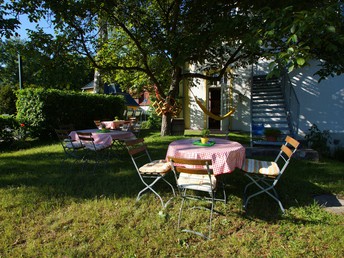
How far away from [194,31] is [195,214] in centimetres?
573

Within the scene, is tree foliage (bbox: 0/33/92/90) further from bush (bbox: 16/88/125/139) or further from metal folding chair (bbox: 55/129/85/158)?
bush (bbox: 16/88/125/139)

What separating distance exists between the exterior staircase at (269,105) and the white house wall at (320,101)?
0.94 meters

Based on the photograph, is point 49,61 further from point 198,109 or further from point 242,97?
point 242,97

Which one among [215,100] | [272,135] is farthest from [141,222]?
[215,100]

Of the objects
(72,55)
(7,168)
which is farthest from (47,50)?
(7,168)

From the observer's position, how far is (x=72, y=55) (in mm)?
7336

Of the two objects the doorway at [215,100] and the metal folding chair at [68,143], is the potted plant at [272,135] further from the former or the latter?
the doorway at [215,100]

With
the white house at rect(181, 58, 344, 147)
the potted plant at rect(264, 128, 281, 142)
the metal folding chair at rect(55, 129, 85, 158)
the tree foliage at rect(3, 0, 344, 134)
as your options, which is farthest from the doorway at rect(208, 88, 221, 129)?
the metal folding chair at rect(55, 129, 85, 158)

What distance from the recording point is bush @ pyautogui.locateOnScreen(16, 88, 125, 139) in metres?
9.36

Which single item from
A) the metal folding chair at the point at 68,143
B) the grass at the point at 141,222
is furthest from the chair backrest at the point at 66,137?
the grass at the point at 141,222

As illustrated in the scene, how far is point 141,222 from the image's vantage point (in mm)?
3016

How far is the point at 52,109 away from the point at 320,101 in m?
10.5

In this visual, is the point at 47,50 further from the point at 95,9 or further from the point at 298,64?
the point at 298,64

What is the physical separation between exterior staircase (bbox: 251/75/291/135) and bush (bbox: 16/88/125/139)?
7403 mm
